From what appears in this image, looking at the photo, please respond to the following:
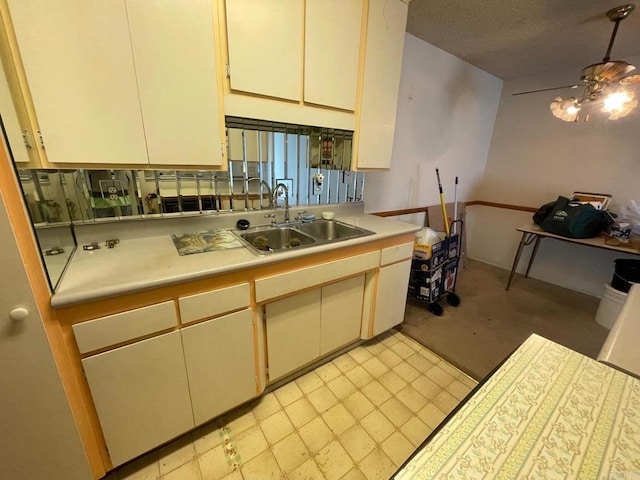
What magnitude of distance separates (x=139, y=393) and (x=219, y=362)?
319 mm

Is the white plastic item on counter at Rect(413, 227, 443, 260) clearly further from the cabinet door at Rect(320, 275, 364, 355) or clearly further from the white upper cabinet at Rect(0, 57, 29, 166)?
the white upper cabinet at Rect(0, 57, 29, 166)

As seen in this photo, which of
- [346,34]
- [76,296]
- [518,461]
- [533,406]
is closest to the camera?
[518,461]

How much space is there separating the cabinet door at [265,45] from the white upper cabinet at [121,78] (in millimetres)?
115

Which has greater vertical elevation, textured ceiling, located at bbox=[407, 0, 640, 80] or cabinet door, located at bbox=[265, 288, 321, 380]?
textured ceiling, located at bbox=[407, 0, 640, 80]

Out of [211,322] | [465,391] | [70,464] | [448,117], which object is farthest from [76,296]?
[448,117]

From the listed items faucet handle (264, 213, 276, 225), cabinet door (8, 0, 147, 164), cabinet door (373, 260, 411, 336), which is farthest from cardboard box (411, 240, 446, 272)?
cabinet door (8, 0, 147, 164)

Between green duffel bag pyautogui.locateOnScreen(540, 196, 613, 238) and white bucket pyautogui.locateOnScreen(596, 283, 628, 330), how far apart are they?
53 cm

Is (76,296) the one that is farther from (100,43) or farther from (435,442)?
(435,442)

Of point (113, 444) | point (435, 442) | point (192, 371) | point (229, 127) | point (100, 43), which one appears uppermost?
point (100, 43)

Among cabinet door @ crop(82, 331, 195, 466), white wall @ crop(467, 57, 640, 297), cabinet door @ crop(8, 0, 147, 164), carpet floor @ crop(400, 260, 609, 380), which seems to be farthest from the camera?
white wall @ crop(467, 57, 640, 297)

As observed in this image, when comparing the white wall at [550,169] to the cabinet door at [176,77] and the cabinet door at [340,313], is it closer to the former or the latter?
the cabinet door at [340,313]

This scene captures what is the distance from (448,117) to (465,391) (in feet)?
8.59

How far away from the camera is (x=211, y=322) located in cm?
117

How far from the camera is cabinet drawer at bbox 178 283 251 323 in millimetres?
1100
